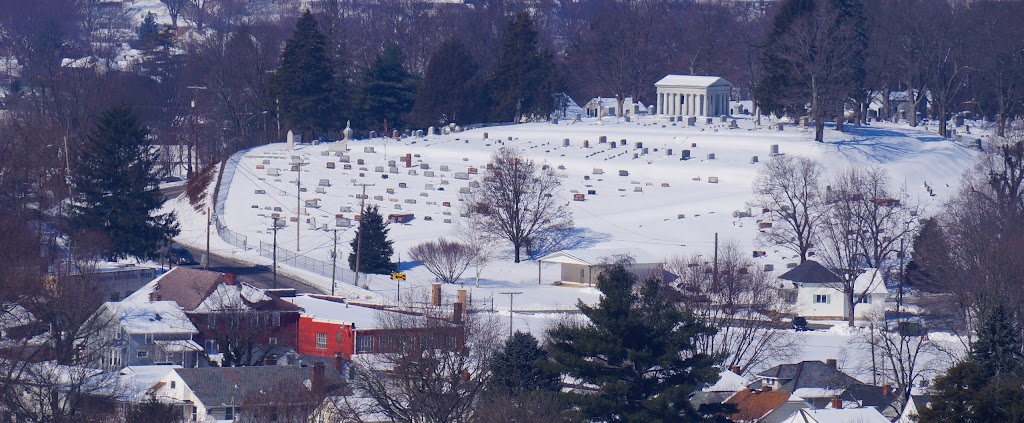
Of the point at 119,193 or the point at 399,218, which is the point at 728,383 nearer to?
the point at 399,218

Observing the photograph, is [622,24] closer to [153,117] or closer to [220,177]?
[153,117]

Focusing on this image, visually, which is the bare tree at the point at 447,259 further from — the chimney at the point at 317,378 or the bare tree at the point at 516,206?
the chimney at the point at 317,378

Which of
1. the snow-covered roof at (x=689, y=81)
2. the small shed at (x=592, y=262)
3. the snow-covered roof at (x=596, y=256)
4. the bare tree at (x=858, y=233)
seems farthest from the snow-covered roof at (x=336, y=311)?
the snow-covered roof at (x=689, y=81)

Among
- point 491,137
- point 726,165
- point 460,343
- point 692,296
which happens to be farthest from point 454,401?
point 491,137

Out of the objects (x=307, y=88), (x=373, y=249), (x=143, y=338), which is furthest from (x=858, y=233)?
(x=307, y=88)

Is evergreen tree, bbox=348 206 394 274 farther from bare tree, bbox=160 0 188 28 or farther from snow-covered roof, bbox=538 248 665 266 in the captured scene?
bare tree, bbox=160 0 188 28
